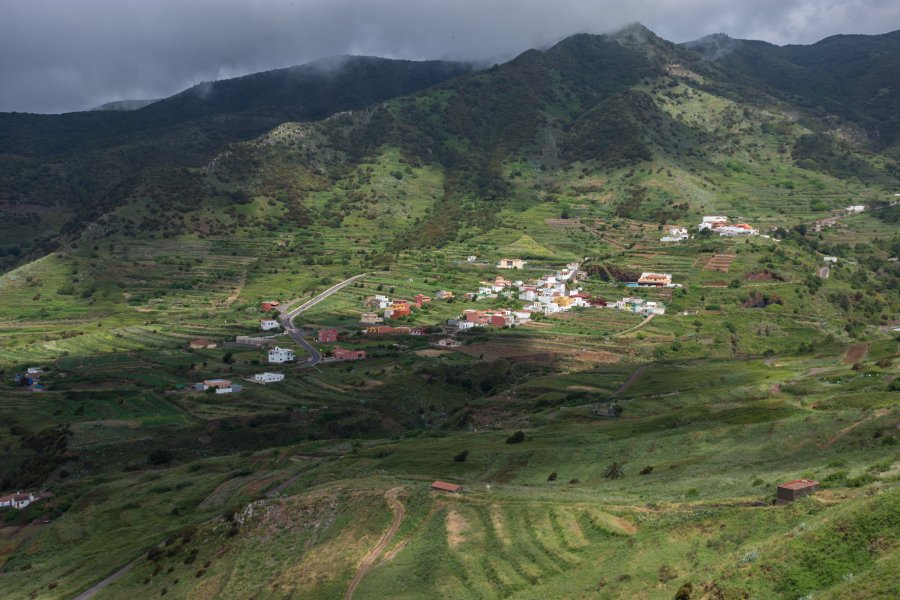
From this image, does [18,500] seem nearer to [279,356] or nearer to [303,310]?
[279,356]

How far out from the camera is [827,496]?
1318 inches

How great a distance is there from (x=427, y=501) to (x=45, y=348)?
299ft

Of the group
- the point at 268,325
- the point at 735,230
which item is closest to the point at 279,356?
the point at 268,325

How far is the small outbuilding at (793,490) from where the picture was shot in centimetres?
3409

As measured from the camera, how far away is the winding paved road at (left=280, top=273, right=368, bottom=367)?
110 m

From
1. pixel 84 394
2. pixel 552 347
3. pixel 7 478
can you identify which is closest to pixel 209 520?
pixel 7 478

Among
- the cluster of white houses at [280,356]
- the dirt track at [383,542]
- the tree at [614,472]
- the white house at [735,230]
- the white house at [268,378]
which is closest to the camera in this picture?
the dirt track at [383,542]

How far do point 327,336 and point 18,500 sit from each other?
55686 millimetres

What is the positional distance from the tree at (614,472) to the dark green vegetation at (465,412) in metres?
0.29

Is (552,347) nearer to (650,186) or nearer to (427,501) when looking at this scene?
(427,501)

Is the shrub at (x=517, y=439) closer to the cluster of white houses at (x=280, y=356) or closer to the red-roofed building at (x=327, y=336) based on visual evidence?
the cluster of white houses at (x=280, y=356)

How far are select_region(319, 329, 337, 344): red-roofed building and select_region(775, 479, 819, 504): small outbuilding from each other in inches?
3531

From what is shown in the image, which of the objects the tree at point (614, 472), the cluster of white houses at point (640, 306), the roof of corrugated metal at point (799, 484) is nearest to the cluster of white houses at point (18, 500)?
the tree at point (614, 472)

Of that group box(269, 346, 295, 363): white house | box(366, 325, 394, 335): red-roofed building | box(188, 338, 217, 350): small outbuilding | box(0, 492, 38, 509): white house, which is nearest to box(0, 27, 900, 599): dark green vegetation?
box(188, 338, 217, 350): small outbuilding
